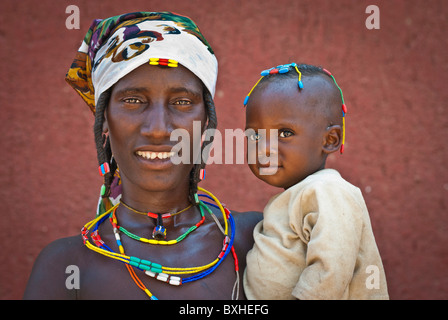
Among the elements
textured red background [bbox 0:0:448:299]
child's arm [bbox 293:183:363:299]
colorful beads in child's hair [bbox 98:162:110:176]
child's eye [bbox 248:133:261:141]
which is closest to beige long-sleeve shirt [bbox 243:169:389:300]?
child's arm [bbox 293:183:363:299]

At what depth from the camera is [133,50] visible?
7.37 ft

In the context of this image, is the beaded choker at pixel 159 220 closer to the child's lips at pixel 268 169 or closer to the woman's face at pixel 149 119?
the woman's face at pixel 149 119

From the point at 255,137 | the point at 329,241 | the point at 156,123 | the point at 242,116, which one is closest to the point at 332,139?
the point at 255,137

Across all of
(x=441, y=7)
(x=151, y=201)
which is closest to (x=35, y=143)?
(x=151, y=201)

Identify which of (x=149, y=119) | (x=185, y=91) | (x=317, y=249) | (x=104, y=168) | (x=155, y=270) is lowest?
(x=155, y=270)

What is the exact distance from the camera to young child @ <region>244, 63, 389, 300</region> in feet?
6.25

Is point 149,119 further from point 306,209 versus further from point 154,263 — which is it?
point 306,209

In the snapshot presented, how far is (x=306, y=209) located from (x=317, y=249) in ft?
0.63

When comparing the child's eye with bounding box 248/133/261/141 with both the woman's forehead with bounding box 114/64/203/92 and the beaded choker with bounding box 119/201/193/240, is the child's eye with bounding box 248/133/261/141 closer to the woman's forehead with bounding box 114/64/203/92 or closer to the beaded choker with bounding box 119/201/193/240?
the woman's forehead with bounding box 114/64/203/92

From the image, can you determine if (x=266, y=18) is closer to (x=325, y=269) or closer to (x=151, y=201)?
(x=151, y=201)

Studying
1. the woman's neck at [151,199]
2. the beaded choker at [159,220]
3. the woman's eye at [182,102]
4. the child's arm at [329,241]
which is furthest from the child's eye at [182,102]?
the child's arm at [329,241]

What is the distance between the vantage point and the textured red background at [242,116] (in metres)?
3.83

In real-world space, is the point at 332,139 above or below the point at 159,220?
above

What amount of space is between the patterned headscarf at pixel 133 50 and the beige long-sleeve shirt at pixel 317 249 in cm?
66
